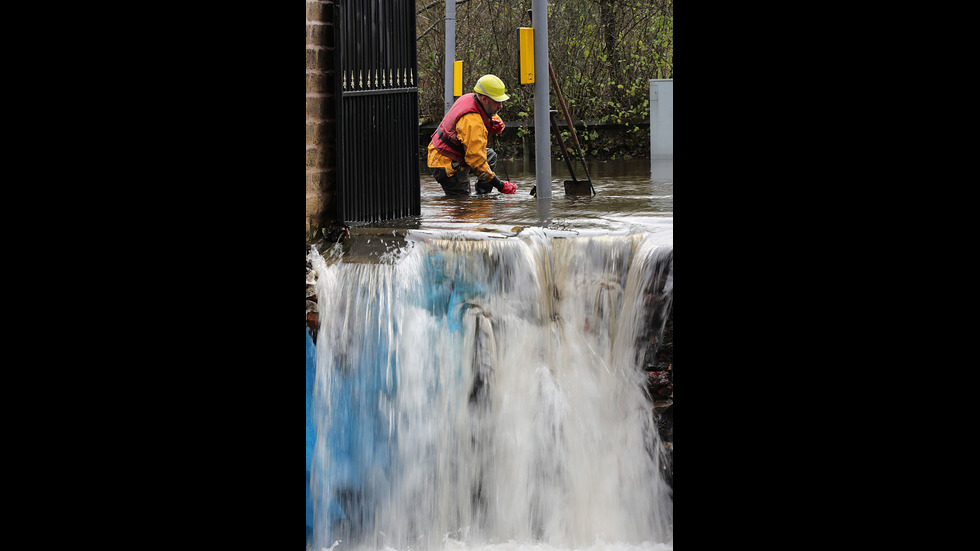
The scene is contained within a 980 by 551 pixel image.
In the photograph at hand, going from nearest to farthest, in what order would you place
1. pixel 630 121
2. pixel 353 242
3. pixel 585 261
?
pixel 585 261 < pixel 353 242 < pixel 630 121

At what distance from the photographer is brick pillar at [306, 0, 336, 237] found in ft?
21.7

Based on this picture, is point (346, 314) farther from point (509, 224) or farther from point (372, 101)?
point (372, 101)

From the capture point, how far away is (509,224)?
21.9 feet

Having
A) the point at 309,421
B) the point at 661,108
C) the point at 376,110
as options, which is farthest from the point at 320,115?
the point at 661,108

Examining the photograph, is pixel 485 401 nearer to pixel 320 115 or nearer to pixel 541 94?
pixel 320 115

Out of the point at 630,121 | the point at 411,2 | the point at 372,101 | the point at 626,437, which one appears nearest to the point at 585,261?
the point at 626,437

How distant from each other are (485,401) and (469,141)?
328 cm

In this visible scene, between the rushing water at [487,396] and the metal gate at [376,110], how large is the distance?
0.88 m

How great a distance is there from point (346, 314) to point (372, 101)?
1774mm

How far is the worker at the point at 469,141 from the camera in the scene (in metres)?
8.84

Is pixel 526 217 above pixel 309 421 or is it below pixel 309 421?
above

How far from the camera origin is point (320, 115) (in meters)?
6.80

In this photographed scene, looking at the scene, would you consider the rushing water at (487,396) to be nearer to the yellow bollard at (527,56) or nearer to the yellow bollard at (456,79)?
the yellow bollard at (527,56)

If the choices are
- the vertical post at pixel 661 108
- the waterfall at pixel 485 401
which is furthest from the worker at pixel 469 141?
the waterfall at pixel 485 401
